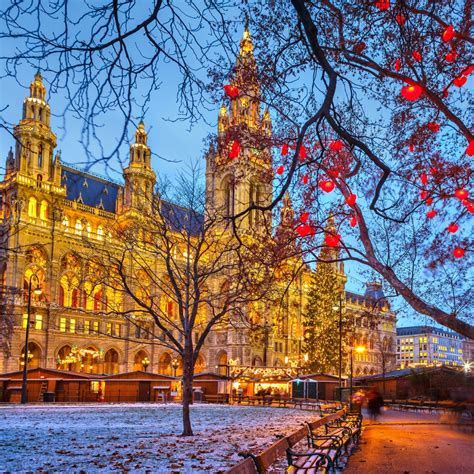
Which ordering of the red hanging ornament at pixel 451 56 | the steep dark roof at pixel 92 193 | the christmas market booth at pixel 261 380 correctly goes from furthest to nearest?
1. the steep dark roof at pixel 92 193
2. the christmas market booth at pixel 261 380
3. the red hanging ornament at pixel 451 56

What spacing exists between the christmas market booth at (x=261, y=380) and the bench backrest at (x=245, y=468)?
46.0m

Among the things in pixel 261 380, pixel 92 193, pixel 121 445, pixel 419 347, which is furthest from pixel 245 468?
pixel 419 347

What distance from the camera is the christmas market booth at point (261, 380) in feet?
173

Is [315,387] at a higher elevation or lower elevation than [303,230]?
lower

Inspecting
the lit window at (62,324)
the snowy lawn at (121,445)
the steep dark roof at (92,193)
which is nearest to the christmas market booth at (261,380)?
the lit window at (62,324)

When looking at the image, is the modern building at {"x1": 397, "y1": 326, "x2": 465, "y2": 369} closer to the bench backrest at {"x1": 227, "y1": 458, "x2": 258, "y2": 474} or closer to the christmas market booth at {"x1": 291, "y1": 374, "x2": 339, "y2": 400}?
the christmas market booth at {"x1": 291, "y1": 374, "x2": 339, "y2": 400}

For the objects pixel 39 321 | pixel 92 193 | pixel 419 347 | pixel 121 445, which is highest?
pixel 92 193

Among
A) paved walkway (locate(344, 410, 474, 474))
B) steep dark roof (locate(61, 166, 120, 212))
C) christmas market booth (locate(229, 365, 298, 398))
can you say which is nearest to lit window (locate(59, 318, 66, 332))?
steep dark roof (locate(61, 166, 120, 212))

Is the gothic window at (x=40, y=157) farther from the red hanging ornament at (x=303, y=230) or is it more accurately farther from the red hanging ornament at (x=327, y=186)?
the red hanging ornament at (x=327, y=186)

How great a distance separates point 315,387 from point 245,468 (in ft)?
147

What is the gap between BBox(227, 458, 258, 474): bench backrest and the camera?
17.8 feet

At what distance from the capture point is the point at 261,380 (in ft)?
176

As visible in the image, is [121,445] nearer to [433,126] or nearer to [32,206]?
[433,126]

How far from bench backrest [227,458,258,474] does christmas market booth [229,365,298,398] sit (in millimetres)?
46030
